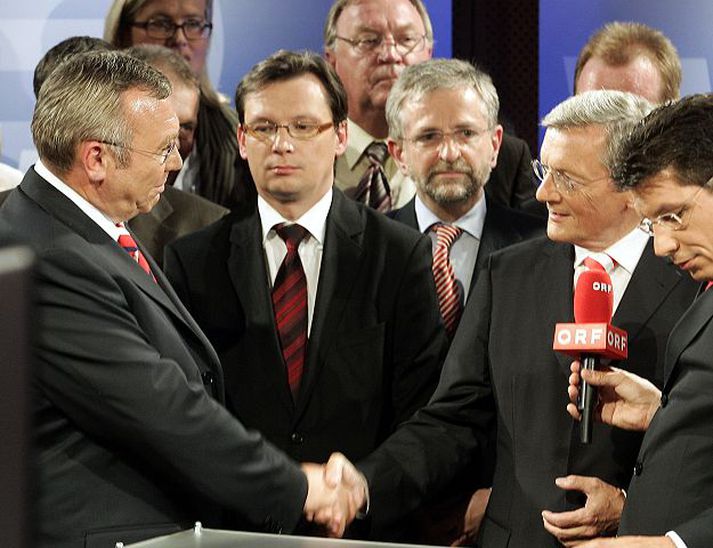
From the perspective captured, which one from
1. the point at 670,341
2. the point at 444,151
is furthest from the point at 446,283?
the point at 670,341

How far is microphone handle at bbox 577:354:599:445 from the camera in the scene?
2.58 m

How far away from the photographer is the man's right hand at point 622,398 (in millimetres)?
2670

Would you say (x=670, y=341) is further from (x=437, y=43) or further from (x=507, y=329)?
(x=437, y=43)

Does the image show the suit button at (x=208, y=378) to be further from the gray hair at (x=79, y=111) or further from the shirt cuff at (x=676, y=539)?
the shirt cuff at (x=676, y=539)

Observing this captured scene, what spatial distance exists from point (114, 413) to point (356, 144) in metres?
1.94

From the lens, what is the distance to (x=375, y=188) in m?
4.13

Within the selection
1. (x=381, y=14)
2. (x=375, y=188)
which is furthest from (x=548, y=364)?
(x=381, y=14)

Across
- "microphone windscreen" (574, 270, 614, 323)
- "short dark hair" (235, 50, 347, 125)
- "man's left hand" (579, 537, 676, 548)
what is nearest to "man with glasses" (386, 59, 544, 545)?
"short dark hair" (235, 50, 347, 125)

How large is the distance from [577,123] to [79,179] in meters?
1.13

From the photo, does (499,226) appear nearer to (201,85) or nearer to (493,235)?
(493,235)

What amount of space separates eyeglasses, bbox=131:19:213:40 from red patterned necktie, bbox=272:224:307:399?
140cm

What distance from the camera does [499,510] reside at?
297 centimetres

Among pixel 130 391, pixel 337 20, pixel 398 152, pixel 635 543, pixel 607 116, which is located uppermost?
pixel 337 20

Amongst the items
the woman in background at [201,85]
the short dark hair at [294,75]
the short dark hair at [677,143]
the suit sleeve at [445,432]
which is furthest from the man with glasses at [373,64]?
the short dark hair at [677,143]
